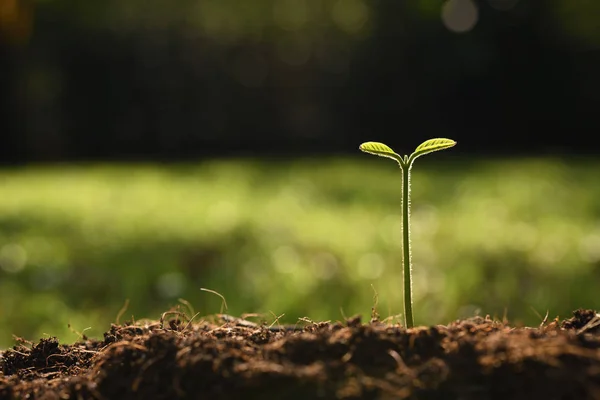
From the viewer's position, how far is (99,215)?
21.6ft

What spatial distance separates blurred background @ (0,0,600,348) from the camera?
275 inches

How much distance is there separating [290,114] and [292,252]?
10.0 metres

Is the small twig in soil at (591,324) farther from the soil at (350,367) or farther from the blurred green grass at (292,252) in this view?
the blurred green grass at (292,252)

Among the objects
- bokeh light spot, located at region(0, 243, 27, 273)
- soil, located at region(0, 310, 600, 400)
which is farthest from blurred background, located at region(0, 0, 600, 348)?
soil, located at region(0, 310, 600, 400)

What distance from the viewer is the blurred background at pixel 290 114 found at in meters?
6.97

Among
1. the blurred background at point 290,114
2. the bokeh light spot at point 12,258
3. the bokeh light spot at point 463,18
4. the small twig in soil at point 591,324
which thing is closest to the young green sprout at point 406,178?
the small twig in soil at point 591,324

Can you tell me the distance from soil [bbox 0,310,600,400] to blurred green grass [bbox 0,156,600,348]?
7.57ft

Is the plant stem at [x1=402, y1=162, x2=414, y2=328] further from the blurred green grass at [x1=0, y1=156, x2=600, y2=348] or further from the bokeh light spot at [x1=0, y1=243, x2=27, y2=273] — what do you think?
the bokeh light spot at [x1=0, y1=243, x2=27, y2=273]

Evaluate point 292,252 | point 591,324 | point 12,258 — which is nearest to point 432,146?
point 591,324

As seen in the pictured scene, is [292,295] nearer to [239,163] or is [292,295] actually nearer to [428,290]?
[428,290]

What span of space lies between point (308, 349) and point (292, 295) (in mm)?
3240

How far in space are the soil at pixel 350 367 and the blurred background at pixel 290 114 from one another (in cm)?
460

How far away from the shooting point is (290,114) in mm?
15047

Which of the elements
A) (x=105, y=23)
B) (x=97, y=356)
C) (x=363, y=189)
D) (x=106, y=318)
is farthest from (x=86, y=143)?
(x=97, y=356)
